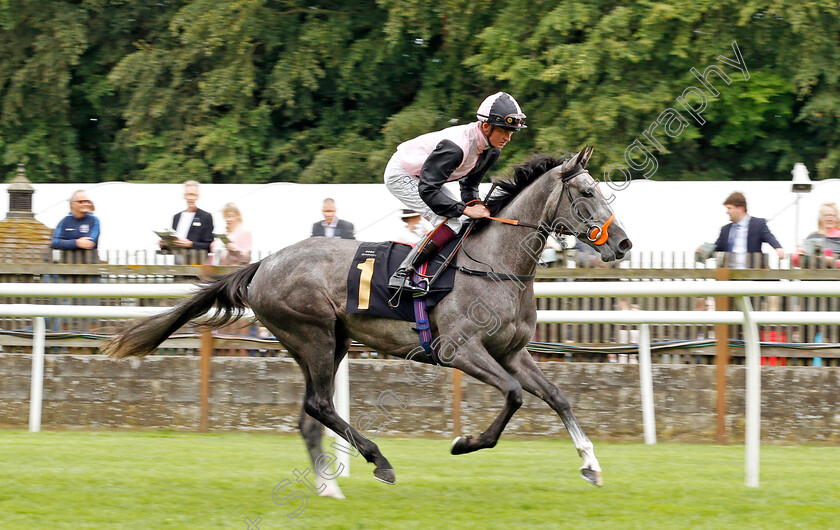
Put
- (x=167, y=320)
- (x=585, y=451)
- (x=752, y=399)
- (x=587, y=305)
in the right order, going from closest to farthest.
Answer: (x=752, y=399) → (x=585, y=451) → (x=167, y=320) → (x=587, y=305)

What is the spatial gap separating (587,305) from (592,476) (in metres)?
2.87

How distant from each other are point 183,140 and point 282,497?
38.4ft

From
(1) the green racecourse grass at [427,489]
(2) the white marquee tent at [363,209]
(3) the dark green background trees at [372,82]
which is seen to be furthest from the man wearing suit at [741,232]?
(3) the dark green background trees at [372,82]

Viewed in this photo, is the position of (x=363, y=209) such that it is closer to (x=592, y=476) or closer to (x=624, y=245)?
(x=624, y=245)

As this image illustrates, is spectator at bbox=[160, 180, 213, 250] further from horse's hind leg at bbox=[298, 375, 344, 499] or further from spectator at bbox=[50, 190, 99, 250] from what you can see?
horse's hind leg at bbox=[298, 375, 344, 499]

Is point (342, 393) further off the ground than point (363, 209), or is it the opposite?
point (363, 209)

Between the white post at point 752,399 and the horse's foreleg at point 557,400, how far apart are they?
687mm

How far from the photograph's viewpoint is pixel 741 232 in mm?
7559

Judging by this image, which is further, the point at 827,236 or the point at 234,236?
the point at 234,236

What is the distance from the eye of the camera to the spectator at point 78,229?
8.35 m

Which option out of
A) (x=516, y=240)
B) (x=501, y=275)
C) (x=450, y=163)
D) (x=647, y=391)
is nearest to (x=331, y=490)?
(x=501, y=275)

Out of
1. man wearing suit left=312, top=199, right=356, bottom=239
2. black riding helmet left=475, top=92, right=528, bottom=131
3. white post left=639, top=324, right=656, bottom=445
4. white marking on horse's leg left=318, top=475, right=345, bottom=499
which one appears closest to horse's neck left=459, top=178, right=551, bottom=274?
black riding helmet left=475, top=92, right=528, bottom=131

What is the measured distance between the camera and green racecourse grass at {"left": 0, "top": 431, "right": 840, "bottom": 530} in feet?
13.5

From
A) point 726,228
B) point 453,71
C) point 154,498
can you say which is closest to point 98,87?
point 453,71
